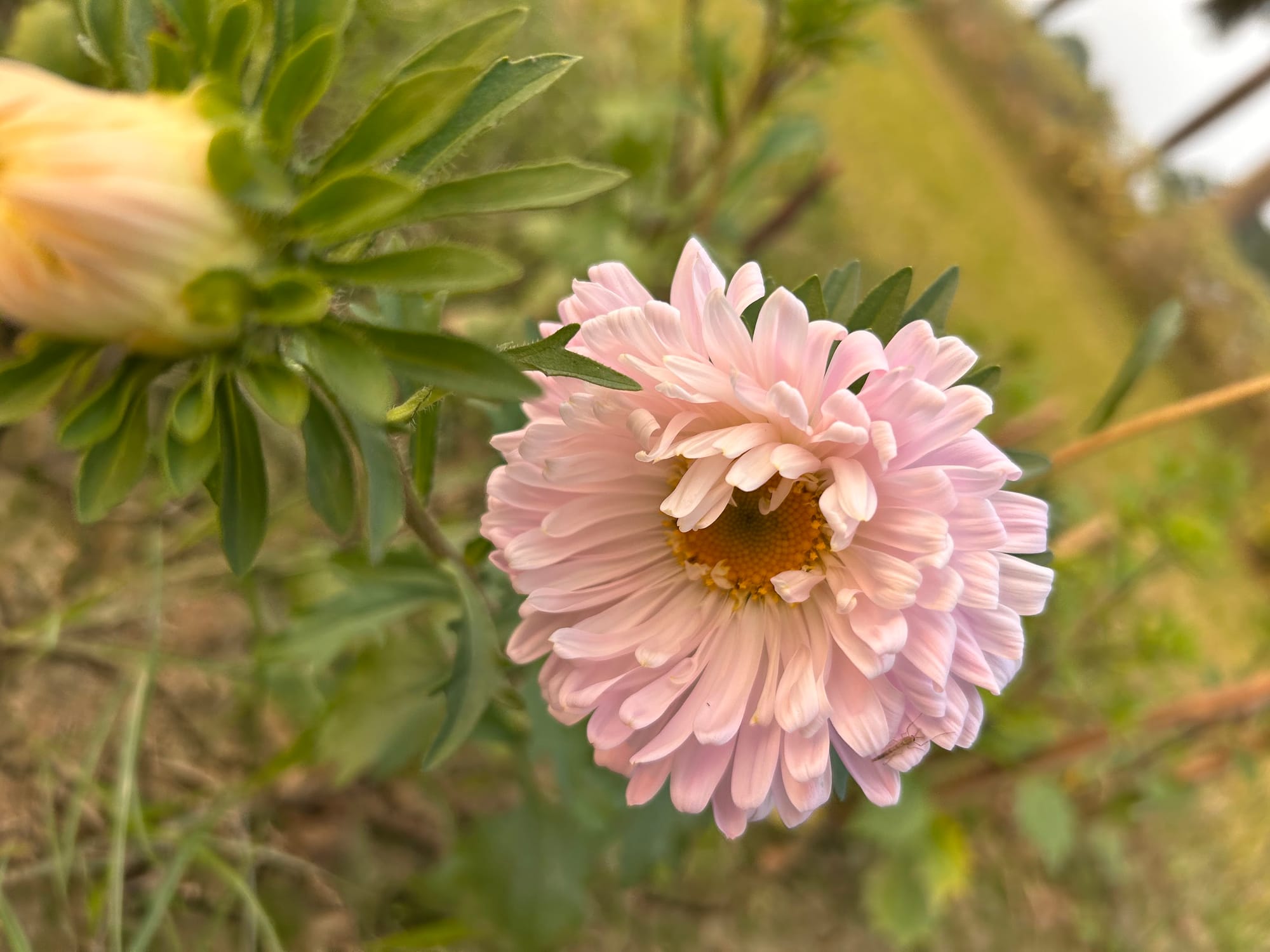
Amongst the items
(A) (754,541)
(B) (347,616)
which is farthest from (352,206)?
(B) (347,616)

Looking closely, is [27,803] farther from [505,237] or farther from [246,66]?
[505,237]

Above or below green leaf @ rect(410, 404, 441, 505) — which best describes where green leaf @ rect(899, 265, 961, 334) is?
above

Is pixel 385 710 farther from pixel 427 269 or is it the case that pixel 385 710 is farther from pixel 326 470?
pixel 427 269

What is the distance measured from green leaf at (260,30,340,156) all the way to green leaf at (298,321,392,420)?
11 centimetres

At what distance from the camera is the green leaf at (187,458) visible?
455 mm

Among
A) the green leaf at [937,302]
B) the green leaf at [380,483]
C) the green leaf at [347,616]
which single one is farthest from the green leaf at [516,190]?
the green leaf at [347,616]

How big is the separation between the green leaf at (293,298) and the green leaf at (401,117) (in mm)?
82

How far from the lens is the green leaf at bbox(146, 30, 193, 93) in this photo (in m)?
0.44

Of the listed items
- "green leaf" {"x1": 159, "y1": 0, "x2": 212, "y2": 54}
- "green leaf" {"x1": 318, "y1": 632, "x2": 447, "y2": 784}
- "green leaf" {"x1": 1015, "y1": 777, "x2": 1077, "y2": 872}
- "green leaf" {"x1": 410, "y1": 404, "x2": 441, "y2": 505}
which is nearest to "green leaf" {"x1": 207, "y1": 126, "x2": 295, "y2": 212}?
"green leaf" {"x1": 159, "y1": 0, "x2": 212, "y2": 54}

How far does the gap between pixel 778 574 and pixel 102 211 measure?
1.67 feet

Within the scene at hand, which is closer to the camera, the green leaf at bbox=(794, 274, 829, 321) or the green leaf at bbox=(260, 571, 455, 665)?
the green leaf at bbox=(794, 274, 829, 321)

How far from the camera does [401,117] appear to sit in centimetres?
46

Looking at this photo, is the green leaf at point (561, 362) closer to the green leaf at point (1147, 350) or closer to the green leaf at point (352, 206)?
the green leaf at point (352, 206)

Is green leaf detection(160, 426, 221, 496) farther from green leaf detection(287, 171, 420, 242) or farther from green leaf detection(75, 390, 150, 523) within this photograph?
green leaf detection(287, 171, 420, 242)
